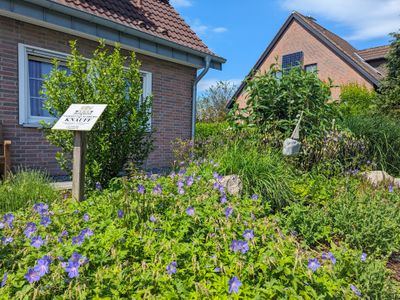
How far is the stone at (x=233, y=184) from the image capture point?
3346 mm

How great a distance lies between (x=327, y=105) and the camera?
5.45 metres

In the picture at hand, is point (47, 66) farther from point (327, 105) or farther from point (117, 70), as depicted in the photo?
point (327, 105)

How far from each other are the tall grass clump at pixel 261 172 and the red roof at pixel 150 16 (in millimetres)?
3879

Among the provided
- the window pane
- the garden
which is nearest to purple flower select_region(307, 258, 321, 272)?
the garden

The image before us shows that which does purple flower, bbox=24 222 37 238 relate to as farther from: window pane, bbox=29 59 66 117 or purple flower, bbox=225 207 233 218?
window pane, bbox=29 59 66 117

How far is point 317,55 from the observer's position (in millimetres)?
20125

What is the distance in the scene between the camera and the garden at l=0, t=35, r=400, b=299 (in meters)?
1.66

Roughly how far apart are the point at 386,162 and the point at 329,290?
4.96 metres

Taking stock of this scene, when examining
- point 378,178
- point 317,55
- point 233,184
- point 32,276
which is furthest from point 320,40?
point 32,276

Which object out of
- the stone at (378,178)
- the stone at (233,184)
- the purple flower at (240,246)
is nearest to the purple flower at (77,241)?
the purple flower at (240,246)

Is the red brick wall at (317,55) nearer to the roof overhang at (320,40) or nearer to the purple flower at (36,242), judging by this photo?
the roof overhang at (320,40)

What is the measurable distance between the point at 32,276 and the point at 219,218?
4.11 feet

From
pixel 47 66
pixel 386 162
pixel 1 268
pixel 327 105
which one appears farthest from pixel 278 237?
pixel 47 66

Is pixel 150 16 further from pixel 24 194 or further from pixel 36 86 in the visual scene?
pixel 24 194
